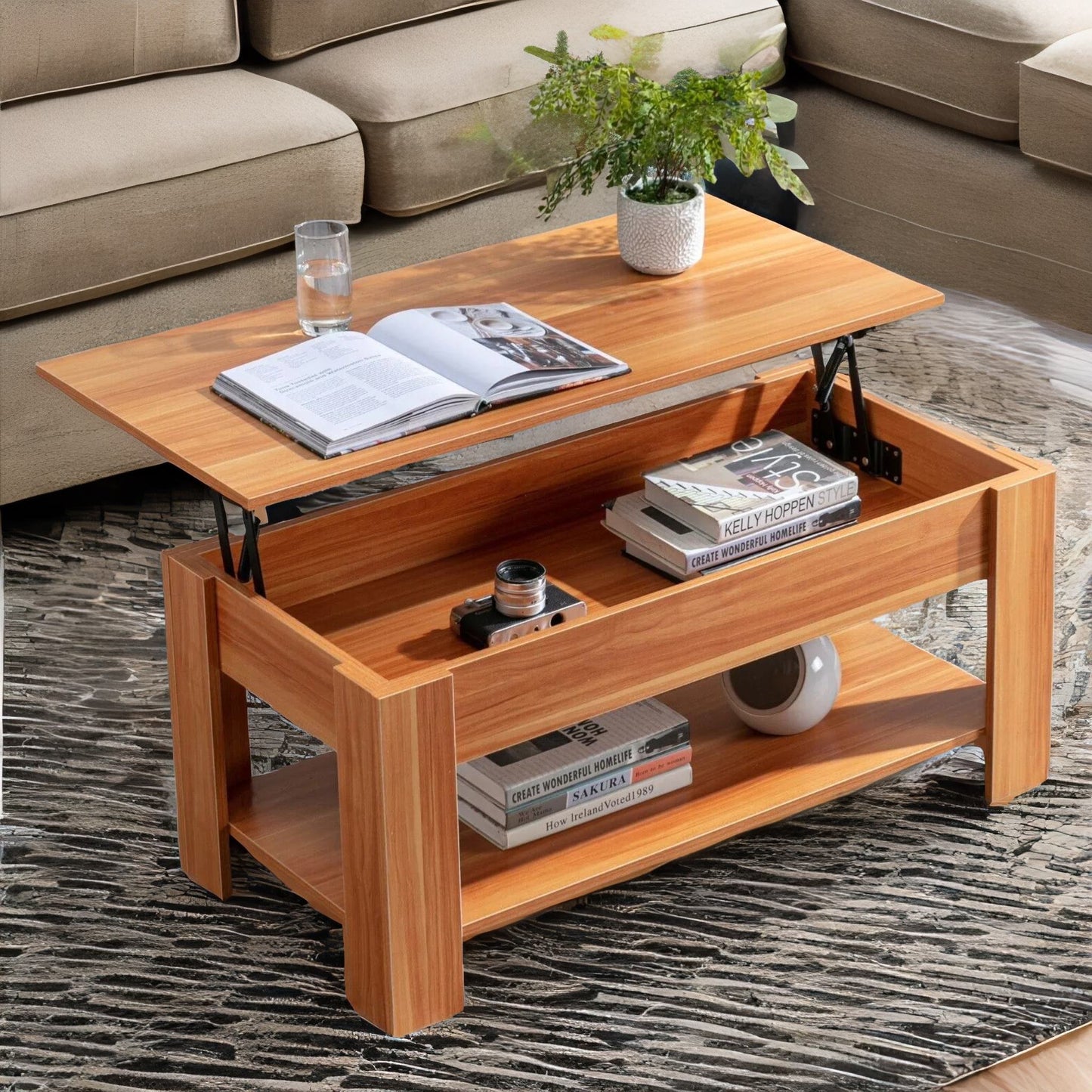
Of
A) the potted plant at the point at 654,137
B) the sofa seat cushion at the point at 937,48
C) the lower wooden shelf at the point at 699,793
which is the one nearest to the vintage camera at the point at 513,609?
the lower wooden shelf at the point at 699,793

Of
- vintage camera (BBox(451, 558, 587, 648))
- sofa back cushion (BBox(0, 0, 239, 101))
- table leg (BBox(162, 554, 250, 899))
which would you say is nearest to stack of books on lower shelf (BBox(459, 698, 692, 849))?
vintage camera (BBox(451, 558, 587, 648))

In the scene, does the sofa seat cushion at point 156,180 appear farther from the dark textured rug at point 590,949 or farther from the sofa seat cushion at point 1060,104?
the sofa seat cushion at point 1060,104

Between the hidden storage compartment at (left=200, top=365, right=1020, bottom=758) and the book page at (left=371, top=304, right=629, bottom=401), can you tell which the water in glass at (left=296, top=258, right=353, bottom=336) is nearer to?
the book page at (left=371, top=304, right=629, bottom=401)

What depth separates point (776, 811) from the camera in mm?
1670

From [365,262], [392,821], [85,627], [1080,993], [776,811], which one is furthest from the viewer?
[365,262]

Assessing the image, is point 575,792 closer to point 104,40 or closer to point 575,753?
point 575,753

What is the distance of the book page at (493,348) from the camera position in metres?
1.58

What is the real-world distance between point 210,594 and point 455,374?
294 millimetres

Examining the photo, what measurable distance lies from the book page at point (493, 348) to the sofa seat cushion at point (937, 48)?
4.37 feet

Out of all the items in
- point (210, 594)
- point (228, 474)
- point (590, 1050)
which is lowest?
point (590, 1050)

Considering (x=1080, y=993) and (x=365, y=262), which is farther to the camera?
(x=365, y=262)

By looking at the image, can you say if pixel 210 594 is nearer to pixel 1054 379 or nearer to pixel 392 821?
pixel 392 821

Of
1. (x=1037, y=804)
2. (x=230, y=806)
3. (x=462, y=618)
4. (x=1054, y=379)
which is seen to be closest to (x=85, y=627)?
(x=230, y=806)

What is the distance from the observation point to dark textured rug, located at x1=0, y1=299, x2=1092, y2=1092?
1.47 metres
